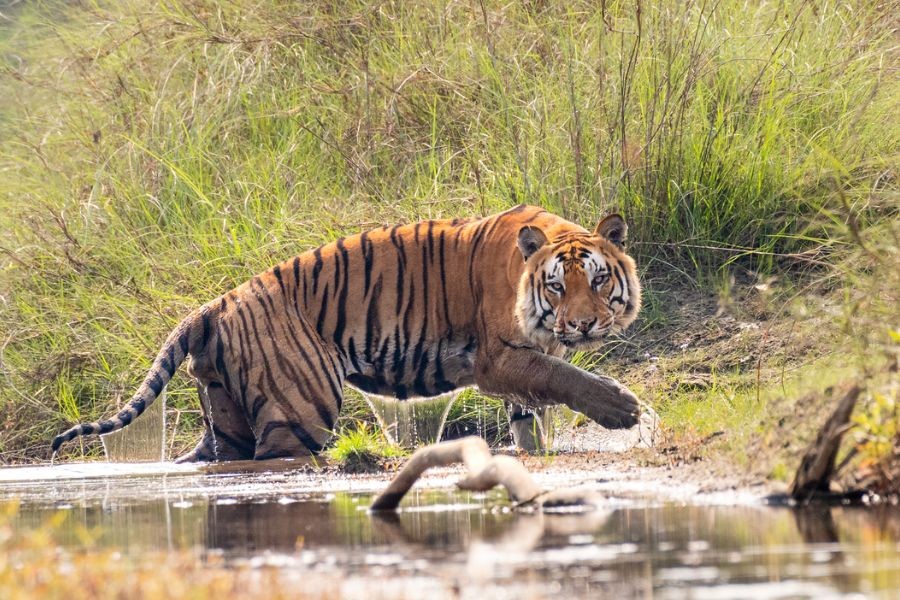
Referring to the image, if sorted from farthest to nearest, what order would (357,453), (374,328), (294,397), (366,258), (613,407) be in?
(366,258) < (374,328) < (294,397) < (613,407) < (357,453)

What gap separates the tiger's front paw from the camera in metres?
8.13

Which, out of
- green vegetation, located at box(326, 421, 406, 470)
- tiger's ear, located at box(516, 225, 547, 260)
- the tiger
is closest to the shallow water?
green vegetation, located at box(326, 421, 406, 470)

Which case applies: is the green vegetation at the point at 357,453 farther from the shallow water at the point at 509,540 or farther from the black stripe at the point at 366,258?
the black stripe at the point at 366,258

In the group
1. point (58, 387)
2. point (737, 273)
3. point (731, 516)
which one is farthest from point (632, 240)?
point (731, 516)

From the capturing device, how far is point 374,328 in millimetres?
9016

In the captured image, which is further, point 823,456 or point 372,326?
point 372,326

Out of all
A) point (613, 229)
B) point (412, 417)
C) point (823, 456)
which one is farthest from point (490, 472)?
point (412, 417)

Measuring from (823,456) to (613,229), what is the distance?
357 cm

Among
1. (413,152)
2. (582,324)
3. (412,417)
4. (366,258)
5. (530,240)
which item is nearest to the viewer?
(582,324)

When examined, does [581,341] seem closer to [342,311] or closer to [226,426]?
[342,311]

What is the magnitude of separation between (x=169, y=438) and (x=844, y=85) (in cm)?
519

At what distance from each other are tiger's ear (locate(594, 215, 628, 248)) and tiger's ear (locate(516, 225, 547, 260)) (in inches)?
12.6

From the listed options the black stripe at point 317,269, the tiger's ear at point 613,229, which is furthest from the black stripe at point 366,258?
the tiger's ear at point 613,229

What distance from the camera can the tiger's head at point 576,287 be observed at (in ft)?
27.5
